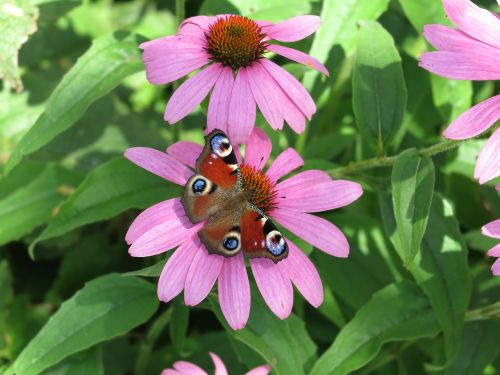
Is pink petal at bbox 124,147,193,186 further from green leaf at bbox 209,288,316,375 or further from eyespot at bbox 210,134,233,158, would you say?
green leaf at bbox 209,288,316,375

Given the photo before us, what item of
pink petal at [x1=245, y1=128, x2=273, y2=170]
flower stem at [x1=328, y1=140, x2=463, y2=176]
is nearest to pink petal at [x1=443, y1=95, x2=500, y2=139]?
flower stem at [x1=328, y1=140, x2=463, y2=176]

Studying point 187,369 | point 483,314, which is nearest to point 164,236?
point 187,369

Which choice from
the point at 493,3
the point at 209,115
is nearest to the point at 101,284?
the point at 209,115

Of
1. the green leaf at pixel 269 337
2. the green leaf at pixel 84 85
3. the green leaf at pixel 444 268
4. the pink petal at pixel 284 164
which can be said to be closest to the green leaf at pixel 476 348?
the green leaf at pixel 444 268

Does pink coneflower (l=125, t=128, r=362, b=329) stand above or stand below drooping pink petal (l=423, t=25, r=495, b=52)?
below

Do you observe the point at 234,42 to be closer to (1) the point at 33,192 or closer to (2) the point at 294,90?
(2) the point at 294,90

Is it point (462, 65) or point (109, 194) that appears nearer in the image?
point (462, 65)

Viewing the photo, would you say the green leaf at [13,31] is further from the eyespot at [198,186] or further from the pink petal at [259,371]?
the pink petal at [259,371]
